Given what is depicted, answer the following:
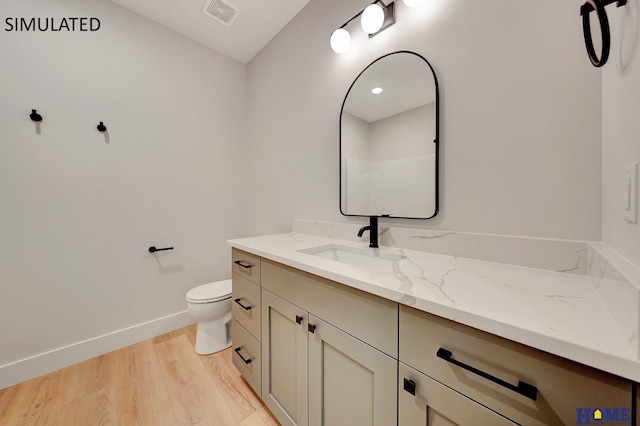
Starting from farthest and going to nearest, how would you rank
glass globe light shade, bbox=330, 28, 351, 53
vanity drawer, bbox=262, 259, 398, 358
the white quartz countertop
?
glass globe light shade, bbox=330, 28, 351, 53, vanity drawer, bbox=262, 259, 398, 358, the white quartz countertop

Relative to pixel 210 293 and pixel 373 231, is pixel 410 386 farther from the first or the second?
pixel 210 293

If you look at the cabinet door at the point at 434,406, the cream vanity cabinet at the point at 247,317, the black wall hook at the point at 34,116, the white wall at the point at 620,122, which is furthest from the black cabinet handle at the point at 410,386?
the black wall hook at the point at 34,116

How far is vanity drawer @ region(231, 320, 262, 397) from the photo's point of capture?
4.22 ft

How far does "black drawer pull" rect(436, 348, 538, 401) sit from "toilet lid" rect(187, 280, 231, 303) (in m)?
1.62

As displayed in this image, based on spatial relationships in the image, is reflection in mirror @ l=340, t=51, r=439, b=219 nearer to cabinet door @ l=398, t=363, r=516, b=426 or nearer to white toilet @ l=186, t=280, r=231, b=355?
cabinet door @ l=398, t=363, r=516, b=426

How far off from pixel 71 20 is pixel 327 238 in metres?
2.39

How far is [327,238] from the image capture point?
5.25 feet

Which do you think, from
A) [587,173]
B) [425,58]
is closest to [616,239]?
[587,173]

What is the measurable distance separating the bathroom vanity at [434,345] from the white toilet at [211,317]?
67cm

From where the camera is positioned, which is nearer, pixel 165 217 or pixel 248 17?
pixel 248 17

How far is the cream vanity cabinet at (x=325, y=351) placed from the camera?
28.3 inches

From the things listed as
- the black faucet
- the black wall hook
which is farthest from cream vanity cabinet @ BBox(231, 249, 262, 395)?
the black wall hook

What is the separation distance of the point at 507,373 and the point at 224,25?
2734 mm

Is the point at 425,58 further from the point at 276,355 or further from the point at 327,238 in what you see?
the point at 276,355
